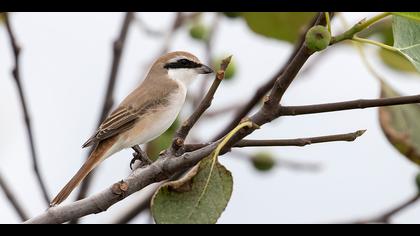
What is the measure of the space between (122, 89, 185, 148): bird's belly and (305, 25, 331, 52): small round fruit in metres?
1.57

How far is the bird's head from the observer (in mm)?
3695

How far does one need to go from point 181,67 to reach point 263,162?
25.0 inches

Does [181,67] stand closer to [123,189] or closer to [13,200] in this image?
[13,200]

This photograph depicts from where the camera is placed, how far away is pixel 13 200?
316cm

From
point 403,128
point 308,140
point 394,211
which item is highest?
point 308,140

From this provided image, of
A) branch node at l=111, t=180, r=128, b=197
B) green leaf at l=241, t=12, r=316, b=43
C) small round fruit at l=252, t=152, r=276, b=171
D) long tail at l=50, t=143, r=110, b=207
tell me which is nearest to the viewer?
branch node at l=111, t=180, r=128, b=197

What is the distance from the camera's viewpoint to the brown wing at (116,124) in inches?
116

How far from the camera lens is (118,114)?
126 inches

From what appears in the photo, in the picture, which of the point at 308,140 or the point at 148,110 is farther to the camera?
the point at 148,110

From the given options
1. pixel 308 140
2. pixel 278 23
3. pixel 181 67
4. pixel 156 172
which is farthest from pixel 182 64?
pixel 308 140

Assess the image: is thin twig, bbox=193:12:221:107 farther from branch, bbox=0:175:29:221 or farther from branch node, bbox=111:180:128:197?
branch node, bbox=111:180:128:197

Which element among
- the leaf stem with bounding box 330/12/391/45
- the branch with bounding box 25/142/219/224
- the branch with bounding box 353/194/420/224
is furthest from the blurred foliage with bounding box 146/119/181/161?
the leaf stem with bounding box 330/12/391/45
